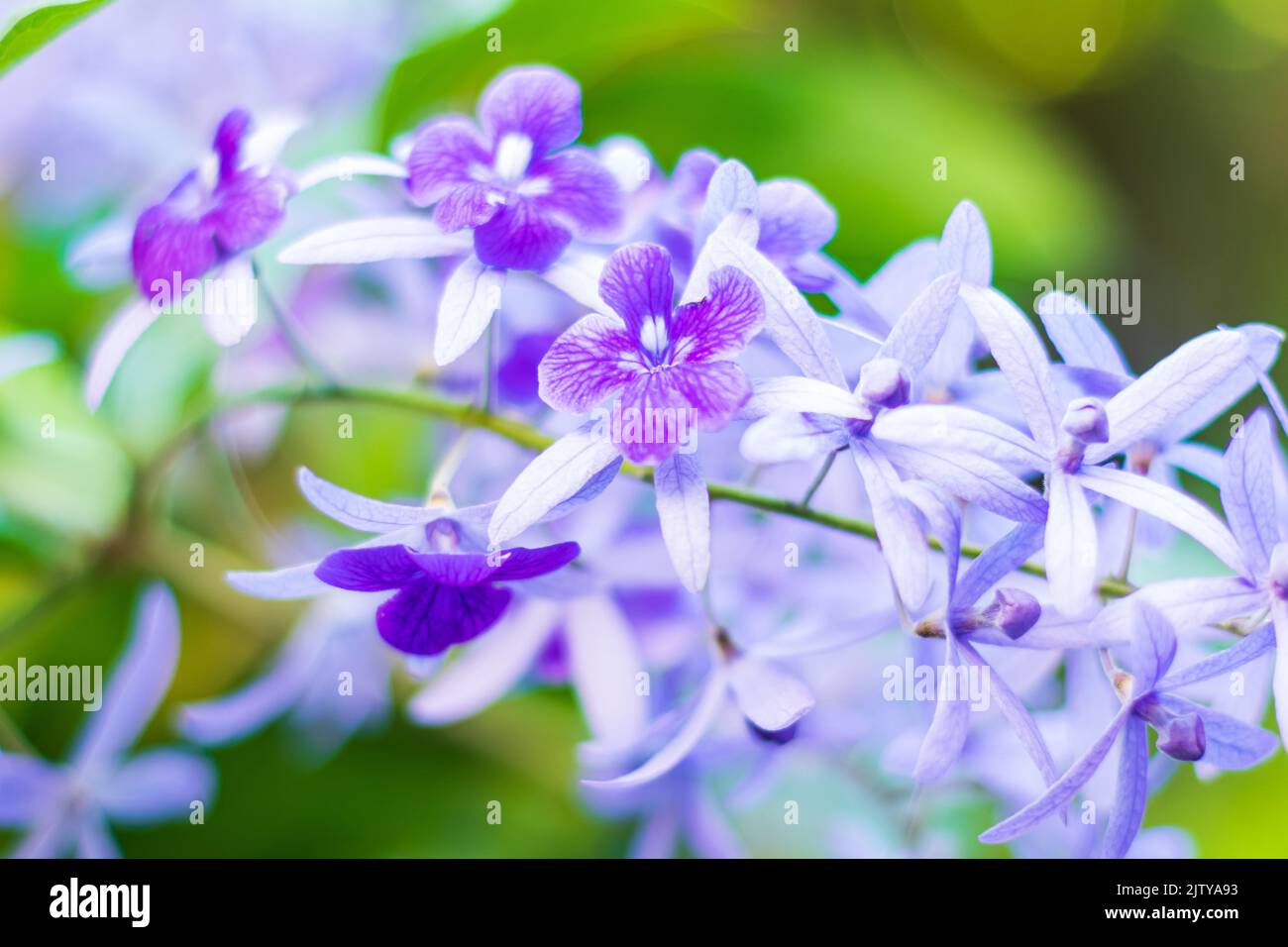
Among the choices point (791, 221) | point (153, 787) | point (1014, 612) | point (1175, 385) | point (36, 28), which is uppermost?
point (36, 28)

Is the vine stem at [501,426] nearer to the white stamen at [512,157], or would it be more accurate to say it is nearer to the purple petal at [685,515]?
the purple petal at [685,515]

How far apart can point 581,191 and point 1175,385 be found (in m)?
0.31

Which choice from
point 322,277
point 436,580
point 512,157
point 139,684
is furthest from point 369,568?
point 322,277

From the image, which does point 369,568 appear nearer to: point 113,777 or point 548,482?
point 548,482

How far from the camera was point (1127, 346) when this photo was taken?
Result: 1.93 metres

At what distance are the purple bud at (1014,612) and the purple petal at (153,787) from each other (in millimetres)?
619

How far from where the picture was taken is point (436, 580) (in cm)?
55

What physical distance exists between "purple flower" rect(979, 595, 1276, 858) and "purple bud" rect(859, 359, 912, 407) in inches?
5.6

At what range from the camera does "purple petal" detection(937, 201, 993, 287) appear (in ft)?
1.89

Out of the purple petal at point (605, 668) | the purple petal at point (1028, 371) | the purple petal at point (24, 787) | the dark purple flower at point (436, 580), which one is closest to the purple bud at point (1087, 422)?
the purple petal at point (1028, 371)

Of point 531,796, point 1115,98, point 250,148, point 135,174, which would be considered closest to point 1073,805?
point 531,796

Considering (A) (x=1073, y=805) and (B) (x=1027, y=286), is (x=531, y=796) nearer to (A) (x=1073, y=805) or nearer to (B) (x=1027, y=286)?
(A) (x=1073, y=805)

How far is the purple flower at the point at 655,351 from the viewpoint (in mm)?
516

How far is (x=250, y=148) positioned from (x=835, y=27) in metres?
1.42
